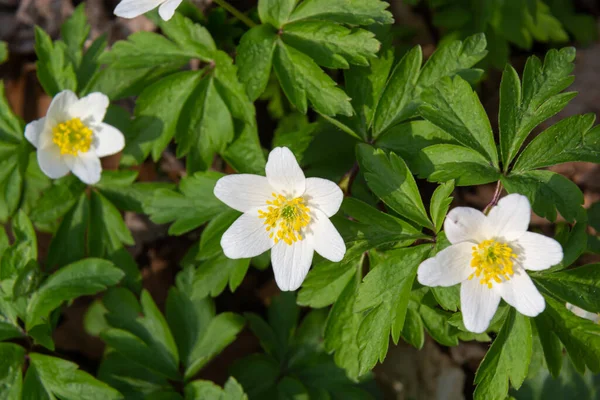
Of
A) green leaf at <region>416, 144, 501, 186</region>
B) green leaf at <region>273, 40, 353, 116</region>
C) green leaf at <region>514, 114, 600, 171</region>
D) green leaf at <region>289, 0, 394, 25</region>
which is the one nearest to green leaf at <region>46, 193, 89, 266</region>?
green leaf at <region>273, 40, 353, 116</region>

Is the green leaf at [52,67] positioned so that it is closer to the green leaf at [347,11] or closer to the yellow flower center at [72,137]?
the yellow flower center at [72,137]

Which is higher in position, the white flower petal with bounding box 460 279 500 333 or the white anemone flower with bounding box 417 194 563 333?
the white anemone flower with bounding box 417 194 563 333

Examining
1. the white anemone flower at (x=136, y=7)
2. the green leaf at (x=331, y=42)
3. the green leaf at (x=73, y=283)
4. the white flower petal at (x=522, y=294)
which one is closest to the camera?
the white flower petal at (x=522, y=294)

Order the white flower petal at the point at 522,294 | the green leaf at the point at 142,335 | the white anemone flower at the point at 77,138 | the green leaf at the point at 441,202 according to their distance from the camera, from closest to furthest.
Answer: the white flower petal at the point at 522,294
the green leaf at the point at 441,202
the white anemone flower at the point at 77,138
the green leaf at the point at 142,335

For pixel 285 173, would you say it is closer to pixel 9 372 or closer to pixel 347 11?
pixel 347 11

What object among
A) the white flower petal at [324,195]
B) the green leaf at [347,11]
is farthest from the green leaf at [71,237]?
the green leaf at [347,11]

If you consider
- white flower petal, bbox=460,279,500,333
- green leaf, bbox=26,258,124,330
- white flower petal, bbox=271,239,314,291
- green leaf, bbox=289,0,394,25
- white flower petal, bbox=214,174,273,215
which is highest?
green leaf, bbox=289,0,394,25

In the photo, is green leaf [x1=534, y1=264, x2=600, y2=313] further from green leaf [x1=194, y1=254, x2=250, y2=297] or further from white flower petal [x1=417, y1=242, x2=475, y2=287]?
green leaf [x1=194, y1=254, x2=250, y2=297]

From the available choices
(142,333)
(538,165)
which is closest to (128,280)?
(142,333)
